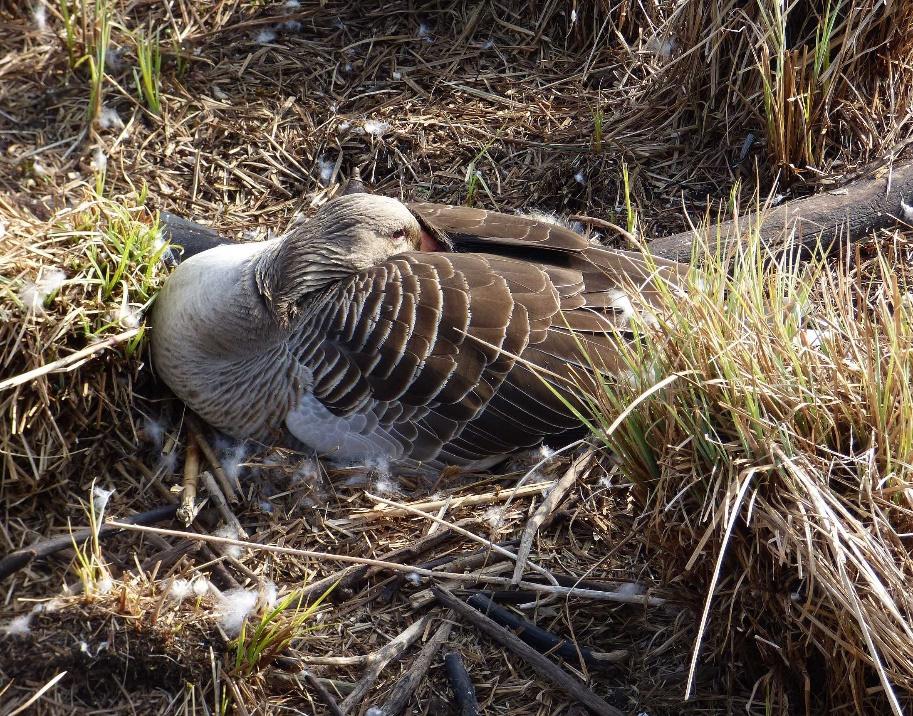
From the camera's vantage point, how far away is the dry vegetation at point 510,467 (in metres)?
2.46

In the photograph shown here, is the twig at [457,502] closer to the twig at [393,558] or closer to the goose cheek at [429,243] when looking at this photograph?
the twig at [393,558]

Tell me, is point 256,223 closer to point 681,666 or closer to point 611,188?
point 611,188

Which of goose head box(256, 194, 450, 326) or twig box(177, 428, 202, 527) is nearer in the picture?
twig box(177, 428, 202, 527)

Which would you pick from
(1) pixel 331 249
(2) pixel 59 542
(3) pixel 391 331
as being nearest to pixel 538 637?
(3) pixel 391 331

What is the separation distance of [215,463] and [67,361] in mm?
→ 742

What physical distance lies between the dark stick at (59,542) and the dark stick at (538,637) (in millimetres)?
1317

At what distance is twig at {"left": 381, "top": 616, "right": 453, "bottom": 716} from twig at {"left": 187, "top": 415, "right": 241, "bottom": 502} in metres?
1.12

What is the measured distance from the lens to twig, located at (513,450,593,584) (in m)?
3.25

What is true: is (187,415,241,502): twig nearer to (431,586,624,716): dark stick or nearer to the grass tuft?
(431,586,624,716): dark stick

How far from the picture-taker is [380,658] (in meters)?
3.20

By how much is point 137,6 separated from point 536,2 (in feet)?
7.69

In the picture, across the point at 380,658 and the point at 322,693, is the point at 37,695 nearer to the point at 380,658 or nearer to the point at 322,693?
the point at 322,693

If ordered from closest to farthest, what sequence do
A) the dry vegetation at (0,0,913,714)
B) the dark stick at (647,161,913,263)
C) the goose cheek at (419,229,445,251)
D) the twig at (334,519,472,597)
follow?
the dry vegetation at (0,0,913,714) → the twig at (334,519,472,597) → the dark stick at (647,161,913,263) → the goose cheek at (419,229,445,251)

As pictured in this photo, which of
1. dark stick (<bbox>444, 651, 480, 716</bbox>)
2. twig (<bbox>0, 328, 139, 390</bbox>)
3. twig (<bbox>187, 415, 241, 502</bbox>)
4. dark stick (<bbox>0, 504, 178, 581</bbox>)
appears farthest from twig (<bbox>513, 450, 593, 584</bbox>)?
twig (<bbox>0, 328, 139, 390</bbox>)
